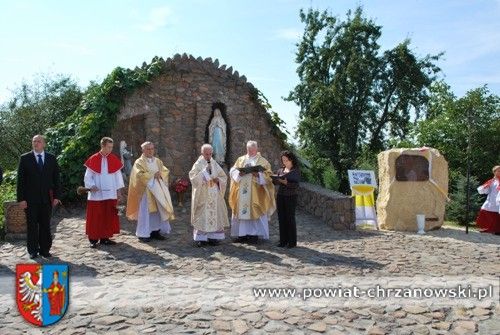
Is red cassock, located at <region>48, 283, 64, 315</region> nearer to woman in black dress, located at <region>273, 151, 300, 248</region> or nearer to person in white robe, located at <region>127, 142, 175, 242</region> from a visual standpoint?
person in white robe, located at <region>127, 142, 175, 242</region>

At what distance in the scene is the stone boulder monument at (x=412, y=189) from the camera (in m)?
10.9

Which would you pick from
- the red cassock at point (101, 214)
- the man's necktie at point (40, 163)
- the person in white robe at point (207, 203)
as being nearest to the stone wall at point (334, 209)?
the person in white robe at point (207, 203)

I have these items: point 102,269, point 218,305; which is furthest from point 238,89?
point 218,305

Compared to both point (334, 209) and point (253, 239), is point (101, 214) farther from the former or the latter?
point (334, 209)

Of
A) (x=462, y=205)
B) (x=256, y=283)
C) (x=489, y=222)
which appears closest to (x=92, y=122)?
(x=256, y=283)

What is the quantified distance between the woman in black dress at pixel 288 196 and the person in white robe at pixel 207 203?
984mm

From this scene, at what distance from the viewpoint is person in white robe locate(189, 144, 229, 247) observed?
7727mm

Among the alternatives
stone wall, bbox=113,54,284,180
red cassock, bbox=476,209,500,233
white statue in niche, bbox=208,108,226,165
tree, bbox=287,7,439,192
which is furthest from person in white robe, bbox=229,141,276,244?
tree, bbox=287,7,439,192

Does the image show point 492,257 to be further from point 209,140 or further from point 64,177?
point 64,177

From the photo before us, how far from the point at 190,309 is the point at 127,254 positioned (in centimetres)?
286

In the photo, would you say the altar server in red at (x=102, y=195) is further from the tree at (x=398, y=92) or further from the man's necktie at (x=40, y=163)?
the tree at (x=398, y=92)

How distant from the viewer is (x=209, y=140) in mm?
12203

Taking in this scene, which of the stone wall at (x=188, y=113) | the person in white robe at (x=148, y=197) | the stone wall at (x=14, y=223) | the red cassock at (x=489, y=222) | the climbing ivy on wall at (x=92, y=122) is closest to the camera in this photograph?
the person in white robe at (x=148, y=197)

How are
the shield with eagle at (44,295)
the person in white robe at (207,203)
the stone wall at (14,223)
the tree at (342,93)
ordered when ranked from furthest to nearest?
the tree at (342,93)
the stone wall at (14,223)
the person in white robe at (207,203)
the shield with eagle at (44,295)
